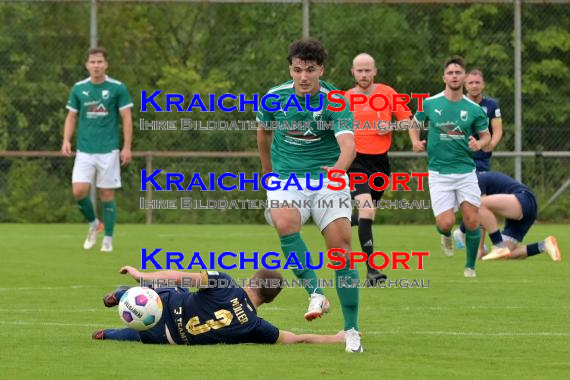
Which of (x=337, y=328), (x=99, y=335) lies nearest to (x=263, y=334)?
(x=99, y=335)

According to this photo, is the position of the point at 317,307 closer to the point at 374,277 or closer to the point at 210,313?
the point at 210,313

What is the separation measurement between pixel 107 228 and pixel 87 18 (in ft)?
27.5

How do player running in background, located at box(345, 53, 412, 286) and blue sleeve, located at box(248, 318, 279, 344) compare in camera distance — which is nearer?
blue sleeve, located at box(248, 318, 279, 344)

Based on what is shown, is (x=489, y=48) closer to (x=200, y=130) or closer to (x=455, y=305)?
(x=200, y=130)

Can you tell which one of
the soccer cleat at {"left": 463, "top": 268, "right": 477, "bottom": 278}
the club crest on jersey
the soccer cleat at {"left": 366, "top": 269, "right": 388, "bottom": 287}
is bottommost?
the soccer cleat at {"left": 463, "top": 268, "right": 477, "bottom": 278}

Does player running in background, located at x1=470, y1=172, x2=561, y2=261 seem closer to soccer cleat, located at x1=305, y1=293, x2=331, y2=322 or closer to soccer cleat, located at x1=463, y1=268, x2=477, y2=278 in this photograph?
soccer cleat, located at x1=463, y1=268, x2=477, y2=278

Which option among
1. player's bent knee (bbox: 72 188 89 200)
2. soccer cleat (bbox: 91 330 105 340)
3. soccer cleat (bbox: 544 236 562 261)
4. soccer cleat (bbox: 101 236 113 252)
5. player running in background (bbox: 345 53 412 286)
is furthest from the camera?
soccer cleat (bbox: 101 236 113 252)

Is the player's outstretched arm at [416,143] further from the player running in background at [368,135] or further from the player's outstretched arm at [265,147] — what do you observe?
the player's outstretched arm at [265,147]

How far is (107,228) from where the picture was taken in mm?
18031

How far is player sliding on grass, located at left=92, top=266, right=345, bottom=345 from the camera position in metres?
8.92

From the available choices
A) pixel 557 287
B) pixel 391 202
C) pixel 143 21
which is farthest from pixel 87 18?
pixel 557 287

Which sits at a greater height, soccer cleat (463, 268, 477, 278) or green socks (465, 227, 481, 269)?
green socks (465, 227, 481, 269)

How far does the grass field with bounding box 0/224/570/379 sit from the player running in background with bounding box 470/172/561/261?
0.23 metres

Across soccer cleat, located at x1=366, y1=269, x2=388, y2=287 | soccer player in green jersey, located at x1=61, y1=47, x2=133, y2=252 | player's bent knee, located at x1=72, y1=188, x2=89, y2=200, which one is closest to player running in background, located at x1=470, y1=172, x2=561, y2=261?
soccer cleat, located at x1=366, y1=269, x2=388, y2=287
